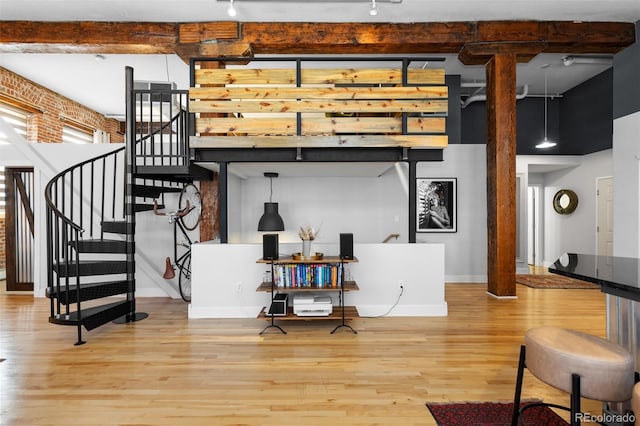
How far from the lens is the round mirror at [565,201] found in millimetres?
8156

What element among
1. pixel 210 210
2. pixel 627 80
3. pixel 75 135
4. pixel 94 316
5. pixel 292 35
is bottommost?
pixel 94 316

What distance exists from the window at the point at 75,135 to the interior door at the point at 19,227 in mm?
2526

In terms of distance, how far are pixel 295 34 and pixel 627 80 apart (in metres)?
5.10

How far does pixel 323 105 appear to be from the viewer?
4.46 metres

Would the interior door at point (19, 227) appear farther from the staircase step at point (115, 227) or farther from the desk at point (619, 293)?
the desk at point (619, 293)

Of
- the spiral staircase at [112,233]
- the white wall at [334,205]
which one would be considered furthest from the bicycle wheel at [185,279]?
the white wall at [334,205]

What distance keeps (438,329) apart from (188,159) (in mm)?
3734

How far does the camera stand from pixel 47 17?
5156mm

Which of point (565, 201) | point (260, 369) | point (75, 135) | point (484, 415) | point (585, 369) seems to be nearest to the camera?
point (585, 369)

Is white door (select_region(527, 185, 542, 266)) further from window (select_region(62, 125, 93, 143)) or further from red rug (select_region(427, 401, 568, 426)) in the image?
window (select_region(62, 125, 93, 143))

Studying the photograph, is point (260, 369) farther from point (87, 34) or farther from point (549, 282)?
point (549, 282)

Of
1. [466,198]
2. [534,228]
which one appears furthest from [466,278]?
[534,228]

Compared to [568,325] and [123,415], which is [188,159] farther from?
[568,325]

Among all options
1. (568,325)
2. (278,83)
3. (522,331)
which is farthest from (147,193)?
(568,325)
